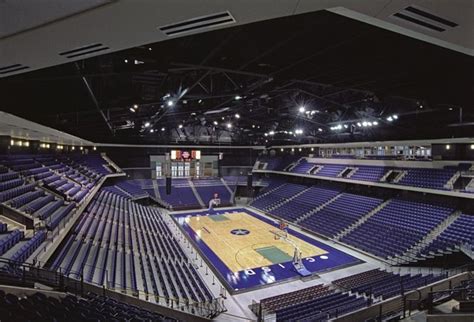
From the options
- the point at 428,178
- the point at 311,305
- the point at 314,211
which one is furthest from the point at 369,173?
the point at 311,305

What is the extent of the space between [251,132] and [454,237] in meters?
19.9

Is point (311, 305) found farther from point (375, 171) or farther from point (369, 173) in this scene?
point (375, 171)

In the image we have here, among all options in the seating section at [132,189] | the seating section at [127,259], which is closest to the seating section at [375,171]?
the seating section at [127,259]

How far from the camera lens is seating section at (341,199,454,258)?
53.2 feet

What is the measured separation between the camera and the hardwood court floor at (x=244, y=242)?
17.2m

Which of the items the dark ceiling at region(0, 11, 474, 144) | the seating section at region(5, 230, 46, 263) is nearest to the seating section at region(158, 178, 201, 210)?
the dark ceiling at region(0, 11, 474, 144)

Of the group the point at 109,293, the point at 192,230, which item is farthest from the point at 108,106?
the point at 192,230

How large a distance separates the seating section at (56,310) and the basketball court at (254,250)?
25.2ft

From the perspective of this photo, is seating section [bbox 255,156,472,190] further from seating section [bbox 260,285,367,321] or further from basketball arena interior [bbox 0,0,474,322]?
seating section [bbox 260,285,367,321]

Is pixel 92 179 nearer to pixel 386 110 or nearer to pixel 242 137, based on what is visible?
pixel 242 137

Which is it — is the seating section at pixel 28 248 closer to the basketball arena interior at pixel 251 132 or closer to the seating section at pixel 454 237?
the basketball arena interior at pixel 251 132

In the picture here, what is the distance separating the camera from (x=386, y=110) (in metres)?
14.7

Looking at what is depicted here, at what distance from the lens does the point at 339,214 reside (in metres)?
22.4

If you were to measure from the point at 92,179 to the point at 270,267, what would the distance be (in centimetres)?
1781
